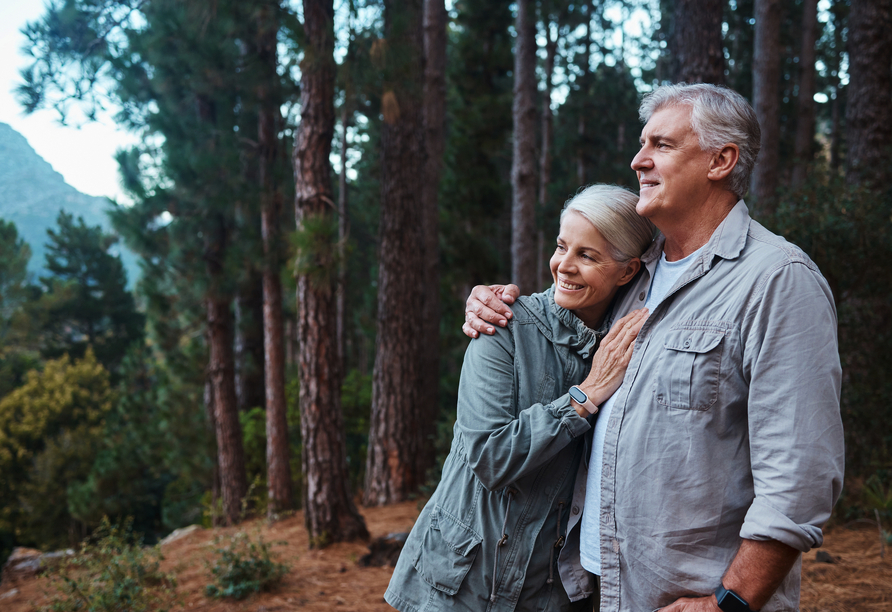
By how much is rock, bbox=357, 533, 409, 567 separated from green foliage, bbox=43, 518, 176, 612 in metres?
1.38

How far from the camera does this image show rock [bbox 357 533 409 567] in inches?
180

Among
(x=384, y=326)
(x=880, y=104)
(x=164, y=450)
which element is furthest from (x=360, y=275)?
(x=880, y=104)

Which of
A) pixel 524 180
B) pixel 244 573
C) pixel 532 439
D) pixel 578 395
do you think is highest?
pixel 524 180

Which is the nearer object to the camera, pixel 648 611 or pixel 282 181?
pixel 648 611

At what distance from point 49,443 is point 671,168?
76.4 feet

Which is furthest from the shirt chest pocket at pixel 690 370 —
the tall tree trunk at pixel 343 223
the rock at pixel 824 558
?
the tall tree trunk at pixel 343 223

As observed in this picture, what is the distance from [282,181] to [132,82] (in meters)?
3.12

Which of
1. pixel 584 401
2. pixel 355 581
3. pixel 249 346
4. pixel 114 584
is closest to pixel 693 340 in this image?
pixel 584 401

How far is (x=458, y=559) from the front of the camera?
1.67 metres

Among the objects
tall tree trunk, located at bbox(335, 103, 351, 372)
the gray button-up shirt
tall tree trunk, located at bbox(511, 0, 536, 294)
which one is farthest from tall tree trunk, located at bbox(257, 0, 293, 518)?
the gray button-up shirt

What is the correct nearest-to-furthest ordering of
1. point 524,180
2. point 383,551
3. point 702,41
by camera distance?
point 383,551, point 702,41, point 524,180

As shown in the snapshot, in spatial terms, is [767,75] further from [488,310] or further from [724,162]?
[488,310]

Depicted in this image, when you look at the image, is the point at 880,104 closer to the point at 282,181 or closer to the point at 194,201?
the point at 282,181

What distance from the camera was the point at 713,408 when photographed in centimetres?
132
